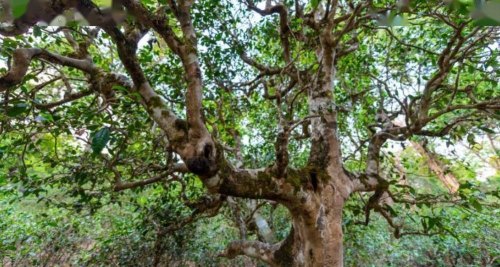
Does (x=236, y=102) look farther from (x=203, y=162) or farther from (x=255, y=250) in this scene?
(x=203, y=162)

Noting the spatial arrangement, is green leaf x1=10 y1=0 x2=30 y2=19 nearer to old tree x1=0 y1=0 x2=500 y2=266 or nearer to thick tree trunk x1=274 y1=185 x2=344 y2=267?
old tree x1=0 y1=0 x2=500 y2=266

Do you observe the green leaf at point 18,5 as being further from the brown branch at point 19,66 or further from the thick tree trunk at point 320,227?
the thick tree trunk at point 320,227

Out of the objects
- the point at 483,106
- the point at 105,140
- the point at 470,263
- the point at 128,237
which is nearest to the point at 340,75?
the point at 483,106

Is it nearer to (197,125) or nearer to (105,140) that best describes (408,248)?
(197,125)

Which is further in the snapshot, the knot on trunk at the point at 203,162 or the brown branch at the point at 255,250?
the brown branch at the point at 255,250

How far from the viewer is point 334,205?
2.54 metres

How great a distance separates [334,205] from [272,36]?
86.0 inches

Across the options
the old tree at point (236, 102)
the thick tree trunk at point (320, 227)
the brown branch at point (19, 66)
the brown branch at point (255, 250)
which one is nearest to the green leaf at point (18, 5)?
the old tree at point (236, 102)

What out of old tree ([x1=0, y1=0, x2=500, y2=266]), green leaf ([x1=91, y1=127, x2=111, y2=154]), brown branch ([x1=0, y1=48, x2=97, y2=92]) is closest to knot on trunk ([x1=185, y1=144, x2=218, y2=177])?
old tree ([x1=0, y1=0, x2=500, y2=266])

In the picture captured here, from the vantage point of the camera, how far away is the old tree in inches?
67.2

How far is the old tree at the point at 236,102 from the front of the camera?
1706mm

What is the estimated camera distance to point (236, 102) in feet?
11.7

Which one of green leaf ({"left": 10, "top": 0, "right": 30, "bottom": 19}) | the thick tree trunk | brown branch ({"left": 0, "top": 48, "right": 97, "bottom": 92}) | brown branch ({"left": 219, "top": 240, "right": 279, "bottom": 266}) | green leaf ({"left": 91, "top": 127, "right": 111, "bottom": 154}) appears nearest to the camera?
green leaf ({"left": 10, "top": 0, "right": 30, "bottom": 19})

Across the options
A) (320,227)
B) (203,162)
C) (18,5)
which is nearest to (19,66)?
(203,162)
